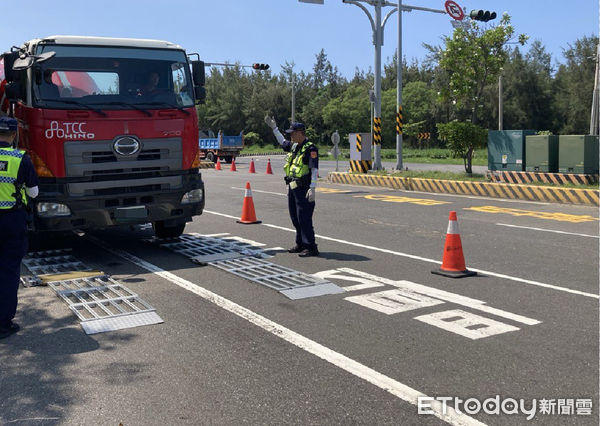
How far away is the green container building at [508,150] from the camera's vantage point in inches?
711

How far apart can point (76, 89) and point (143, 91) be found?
0.91m

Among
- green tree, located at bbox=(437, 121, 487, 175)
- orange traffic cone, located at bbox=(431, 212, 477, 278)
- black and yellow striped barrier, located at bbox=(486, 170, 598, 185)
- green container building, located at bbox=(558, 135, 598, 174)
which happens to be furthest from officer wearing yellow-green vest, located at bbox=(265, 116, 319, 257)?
green tree, located at bbox=(437, 121, 487, 175)

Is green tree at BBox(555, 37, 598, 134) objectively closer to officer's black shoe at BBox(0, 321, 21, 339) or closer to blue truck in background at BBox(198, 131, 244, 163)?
blue truck in background at BBox(198, 131, 244, 163)

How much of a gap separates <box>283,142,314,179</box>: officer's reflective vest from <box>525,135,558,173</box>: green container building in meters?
10.9

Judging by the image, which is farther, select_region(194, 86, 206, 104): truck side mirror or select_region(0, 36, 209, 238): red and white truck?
select_region(194, 86, 206, 104): truck side mirror

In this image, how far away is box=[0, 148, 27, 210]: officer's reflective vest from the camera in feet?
18.0

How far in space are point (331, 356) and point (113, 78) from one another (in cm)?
555

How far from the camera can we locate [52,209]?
7.90 meters

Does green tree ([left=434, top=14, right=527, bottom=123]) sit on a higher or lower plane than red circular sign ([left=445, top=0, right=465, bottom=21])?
lower

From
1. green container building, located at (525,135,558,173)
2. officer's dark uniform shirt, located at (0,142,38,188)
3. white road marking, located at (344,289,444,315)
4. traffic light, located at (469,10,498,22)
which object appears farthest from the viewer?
traffic light, located at (469,10,498,22)

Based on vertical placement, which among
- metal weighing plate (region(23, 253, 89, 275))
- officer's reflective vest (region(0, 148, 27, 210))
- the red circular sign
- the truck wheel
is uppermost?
the red circular sign

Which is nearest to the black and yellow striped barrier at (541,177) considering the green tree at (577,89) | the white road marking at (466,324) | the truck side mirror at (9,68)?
the white road marking at (466,324)

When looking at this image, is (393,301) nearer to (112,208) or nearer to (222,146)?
(112,208)

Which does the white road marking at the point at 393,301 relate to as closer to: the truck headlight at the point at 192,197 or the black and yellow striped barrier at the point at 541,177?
the truck headlight at the point at 192,197
